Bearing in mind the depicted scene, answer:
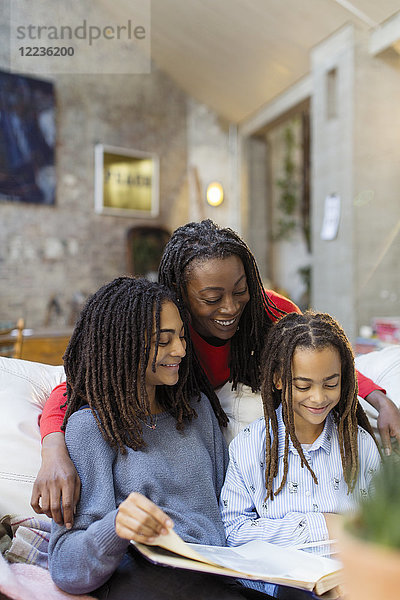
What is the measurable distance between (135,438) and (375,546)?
76 cm

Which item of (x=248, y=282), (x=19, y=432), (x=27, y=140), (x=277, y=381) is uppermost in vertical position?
(x=27, y=140)

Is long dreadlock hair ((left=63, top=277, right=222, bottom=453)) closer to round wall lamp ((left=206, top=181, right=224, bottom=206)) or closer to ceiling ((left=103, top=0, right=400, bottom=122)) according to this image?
ceiling ((left=103, top=0, right=400, bottom=122))

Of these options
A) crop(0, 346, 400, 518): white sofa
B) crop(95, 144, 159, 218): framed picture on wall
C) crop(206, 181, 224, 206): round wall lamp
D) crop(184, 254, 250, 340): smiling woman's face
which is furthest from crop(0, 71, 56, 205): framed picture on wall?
crop(184, 254, 250, 340): smiling woman's face

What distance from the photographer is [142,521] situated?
80cm

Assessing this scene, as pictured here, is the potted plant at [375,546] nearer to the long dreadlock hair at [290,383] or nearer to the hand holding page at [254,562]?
the hand holding page at [254,562]

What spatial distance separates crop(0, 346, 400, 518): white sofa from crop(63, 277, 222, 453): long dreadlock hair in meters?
0.22

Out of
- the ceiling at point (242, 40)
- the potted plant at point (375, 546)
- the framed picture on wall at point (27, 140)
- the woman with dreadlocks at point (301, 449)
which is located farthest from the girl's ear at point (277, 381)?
the framed picture on wall at point (27, 140)

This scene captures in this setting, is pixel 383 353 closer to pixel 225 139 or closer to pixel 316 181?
pixel 316 181

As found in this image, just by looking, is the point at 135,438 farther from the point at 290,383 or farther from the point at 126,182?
the point at 126,182

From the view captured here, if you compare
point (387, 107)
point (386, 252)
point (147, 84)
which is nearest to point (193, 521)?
point (386, 252)

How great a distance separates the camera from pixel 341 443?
1.26 metres

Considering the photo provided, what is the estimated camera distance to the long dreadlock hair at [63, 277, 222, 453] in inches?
45.7

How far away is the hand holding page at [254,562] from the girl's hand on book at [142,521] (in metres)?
0.02

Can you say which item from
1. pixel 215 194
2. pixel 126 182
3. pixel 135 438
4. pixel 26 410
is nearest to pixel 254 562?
pixel 135 438
